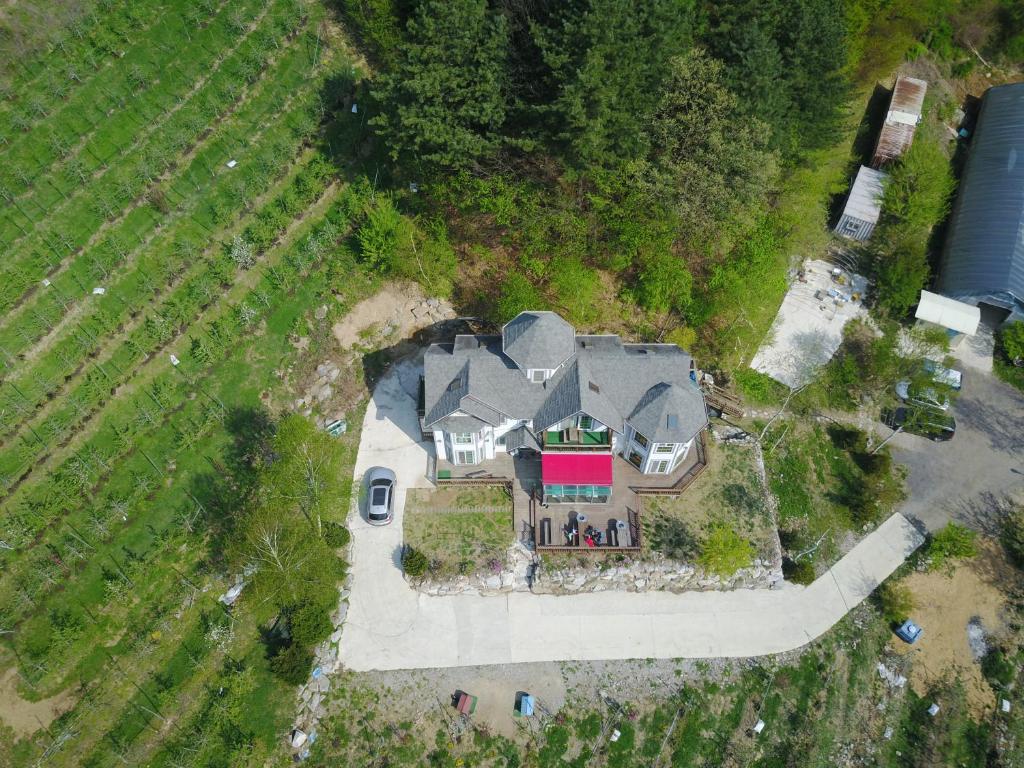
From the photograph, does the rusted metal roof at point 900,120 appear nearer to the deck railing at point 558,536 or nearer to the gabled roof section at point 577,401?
the gabled roof section at point 577,401

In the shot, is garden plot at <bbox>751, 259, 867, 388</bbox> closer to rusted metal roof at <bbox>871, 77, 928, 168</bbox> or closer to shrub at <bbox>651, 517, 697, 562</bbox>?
rusted metal roof at <bbox>871, 77, 928, 168</bbox>

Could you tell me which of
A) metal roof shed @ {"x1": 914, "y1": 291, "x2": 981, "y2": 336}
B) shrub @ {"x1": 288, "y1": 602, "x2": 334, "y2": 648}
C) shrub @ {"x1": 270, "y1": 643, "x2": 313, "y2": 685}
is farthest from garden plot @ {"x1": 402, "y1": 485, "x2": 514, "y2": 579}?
metal roof shed @ {"x1": 914, "y1": 291, "x2": 981, "y2": 336}

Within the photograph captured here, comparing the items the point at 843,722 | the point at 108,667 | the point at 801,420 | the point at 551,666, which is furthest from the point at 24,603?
the point at 801,420

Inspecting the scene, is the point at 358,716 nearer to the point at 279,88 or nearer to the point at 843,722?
the point at 843,722

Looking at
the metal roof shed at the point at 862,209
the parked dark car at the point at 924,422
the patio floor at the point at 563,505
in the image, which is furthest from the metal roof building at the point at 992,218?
the patio floor at the point at 563,505

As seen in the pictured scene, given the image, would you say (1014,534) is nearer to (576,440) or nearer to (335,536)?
(576,440)

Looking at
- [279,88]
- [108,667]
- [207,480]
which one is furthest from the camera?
[279,88]
